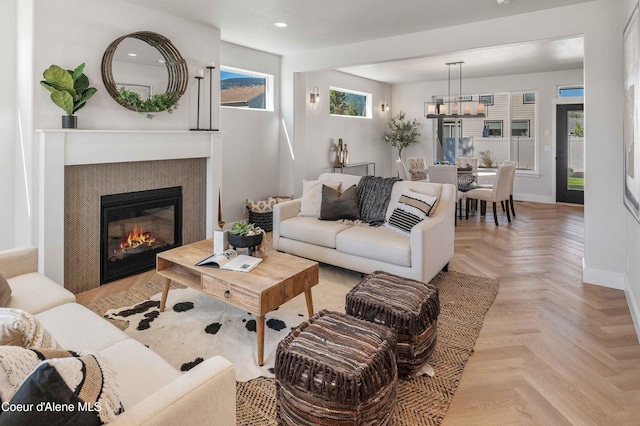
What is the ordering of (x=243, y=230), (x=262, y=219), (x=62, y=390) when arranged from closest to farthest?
(x=62, y=390)
(x=243, y=230)
(x=262, y=219)

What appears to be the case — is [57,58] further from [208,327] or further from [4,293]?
[208,327]

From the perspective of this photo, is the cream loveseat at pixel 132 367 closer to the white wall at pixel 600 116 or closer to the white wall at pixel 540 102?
the white wall at pixel 600 116

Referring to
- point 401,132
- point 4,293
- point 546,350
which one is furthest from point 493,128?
point 4,293

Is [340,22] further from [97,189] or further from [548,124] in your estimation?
[548,124]

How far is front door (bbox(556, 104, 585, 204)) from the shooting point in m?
7.74

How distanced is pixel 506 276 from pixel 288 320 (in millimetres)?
2307

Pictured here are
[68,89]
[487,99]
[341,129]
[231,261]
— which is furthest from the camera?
[487,99]

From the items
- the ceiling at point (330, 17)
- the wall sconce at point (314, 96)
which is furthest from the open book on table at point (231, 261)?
the wall sconce at point (314, 96)

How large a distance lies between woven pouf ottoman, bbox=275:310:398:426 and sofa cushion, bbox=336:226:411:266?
1.53 meters

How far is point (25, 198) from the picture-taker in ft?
10.7

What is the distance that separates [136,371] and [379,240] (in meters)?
2.35

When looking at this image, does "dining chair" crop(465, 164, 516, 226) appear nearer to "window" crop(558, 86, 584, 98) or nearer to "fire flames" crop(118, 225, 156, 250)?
"window" crop(558, 86, 584, 98)

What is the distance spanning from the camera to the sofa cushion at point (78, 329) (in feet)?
5.56

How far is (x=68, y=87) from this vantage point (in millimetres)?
3125
